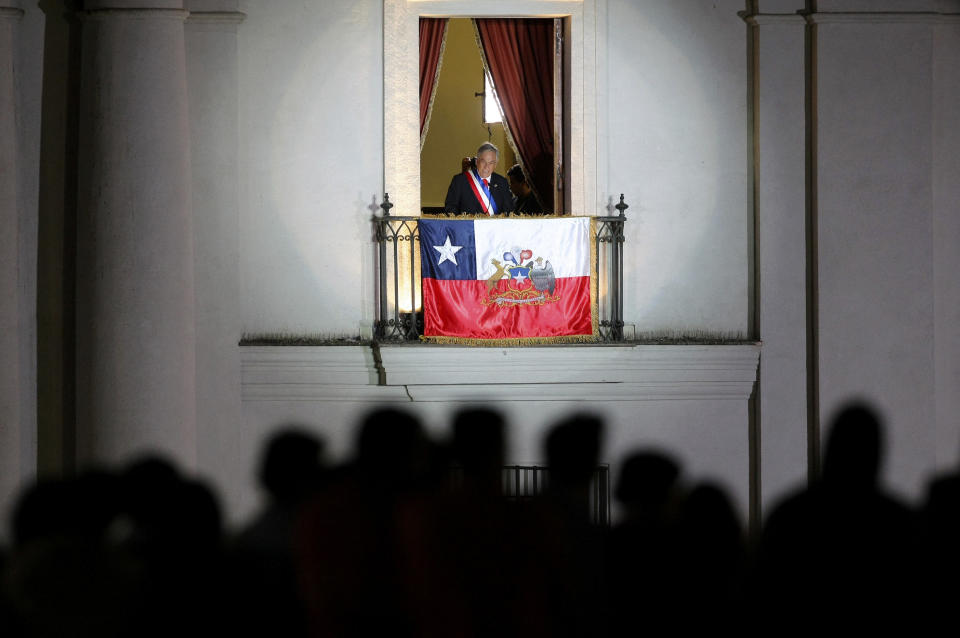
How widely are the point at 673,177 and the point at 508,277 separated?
6.29ft

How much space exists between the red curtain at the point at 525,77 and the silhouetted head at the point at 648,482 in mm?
4966

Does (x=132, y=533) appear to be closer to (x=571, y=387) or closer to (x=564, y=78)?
(x=571, y=387)

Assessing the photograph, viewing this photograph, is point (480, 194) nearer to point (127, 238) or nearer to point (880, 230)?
point (127, 238)

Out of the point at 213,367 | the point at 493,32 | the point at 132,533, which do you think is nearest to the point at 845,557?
the point at 132,533

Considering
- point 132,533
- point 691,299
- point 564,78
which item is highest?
point 564,78

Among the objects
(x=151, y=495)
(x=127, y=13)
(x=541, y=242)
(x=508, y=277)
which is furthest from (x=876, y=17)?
(x=151, y=495)

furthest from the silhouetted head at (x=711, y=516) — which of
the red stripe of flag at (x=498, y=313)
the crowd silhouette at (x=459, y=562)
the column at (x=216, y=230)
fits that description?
the column at (x=216, y=230)

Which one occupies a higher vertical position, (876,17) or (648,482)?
(876,17)

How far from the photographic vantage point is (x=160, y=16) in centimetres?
918

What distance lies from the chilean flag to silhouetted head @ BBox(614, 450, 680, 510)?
11.8 feet

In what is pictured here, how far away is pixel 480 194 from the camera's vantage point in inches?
412

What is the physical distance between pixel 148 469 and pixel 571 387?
522 centimetres

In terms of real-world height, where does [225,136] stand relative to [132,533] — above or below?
above

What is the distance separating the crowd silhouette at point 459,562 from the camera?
3.84m
